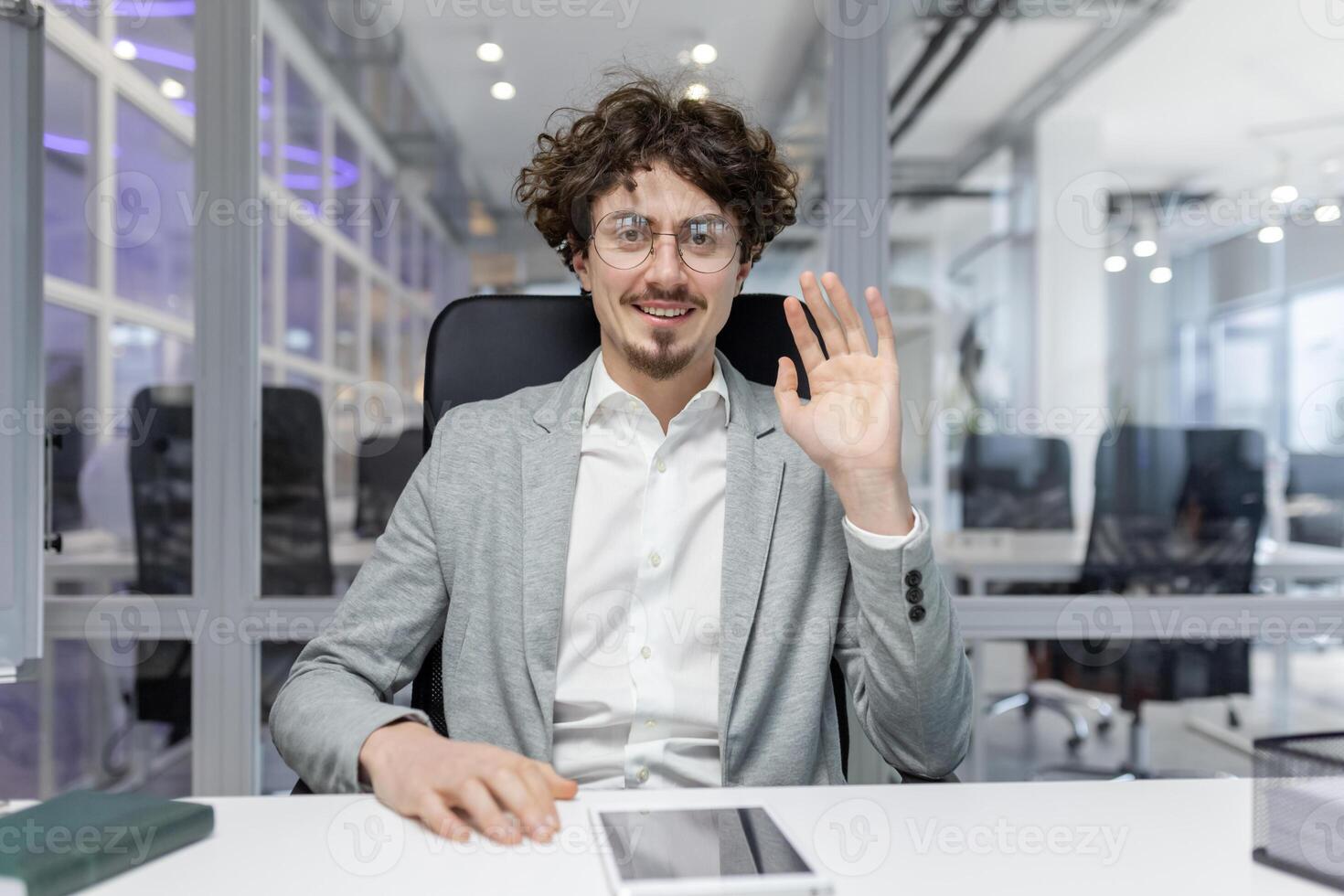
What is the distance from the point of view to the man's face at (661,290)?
1.33 m

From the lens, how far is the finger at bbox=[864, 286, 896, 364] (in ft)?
3.81

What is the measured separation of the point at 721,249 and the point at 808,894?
915 mm

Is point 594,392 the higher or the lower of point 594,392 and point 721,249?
the lower

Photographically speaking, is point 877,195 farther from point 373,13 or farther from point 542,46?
point 373,13

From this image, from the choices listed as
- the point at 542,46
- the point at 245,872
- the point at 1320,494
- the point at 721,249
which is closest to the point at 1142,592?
the point at 1320,494

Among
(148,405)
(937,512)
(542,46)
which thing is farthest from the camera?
(937,512)

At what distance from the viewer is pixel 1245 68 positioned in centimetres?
246

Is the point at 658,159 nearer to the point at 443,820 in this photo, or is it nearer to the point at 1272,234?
the point at 443,820

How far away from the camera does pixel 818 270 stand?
7.51ft
